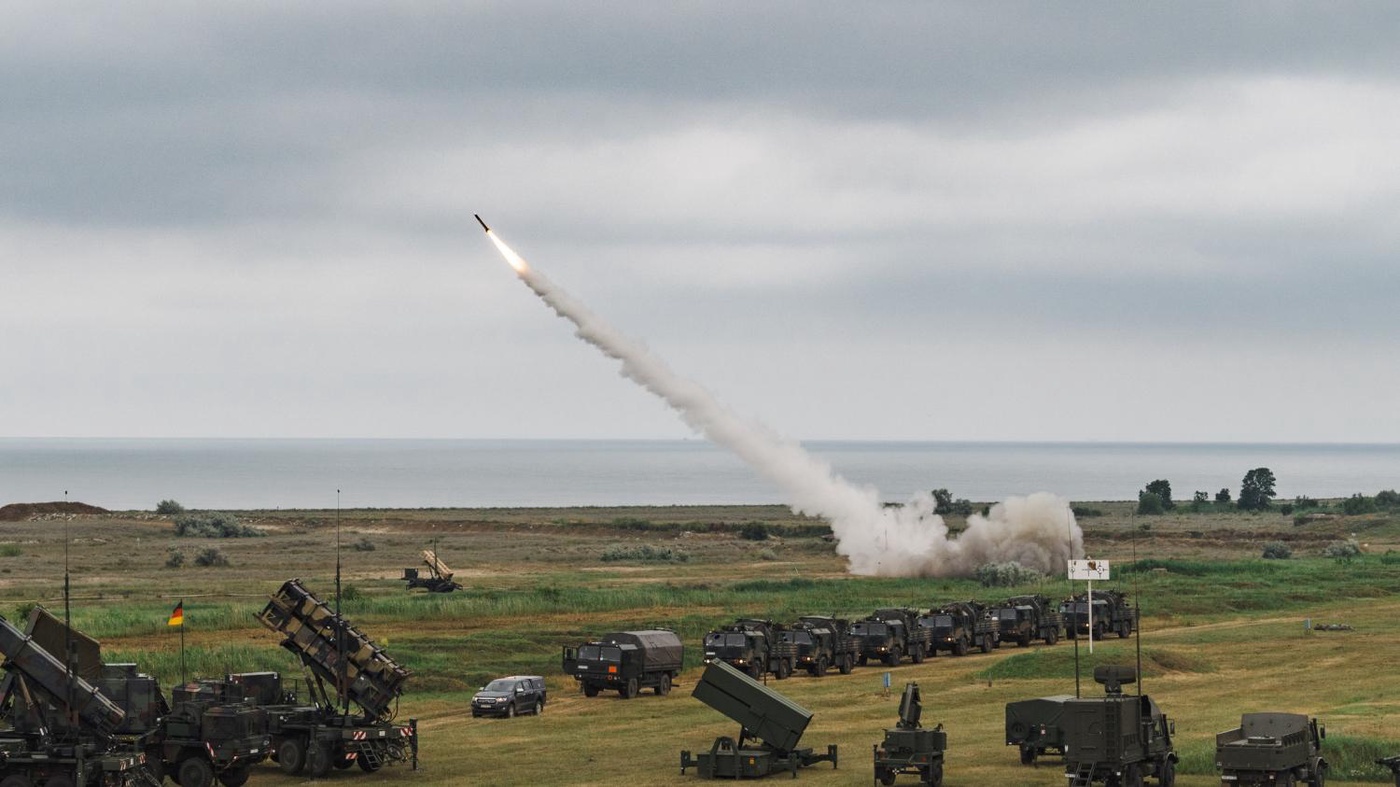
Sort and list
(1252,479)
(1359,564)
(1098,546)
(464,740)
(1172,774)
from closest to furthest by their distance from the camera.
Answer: (1172,774)
(464,740)
(1359,564)
(1098,546)
(1252,479)

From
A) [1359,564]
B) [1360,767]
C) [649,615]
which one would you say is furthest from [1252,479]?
[1360,767]

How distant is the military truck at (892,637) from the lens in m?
62.2

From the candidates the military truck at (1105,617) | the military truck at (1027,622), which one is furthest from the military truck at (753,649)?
the military truck at (1105,617)

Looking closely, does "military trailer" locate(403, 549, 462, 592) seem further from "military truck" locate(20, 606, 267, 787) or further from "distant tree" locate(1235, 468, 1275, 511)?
"distant tree" locate(1235, 468, 1275, 511)

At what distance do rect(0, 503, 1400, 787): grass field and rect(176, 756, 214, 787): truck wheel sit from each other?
2.09 meters

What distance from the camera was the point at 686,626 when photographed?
72.4 metres

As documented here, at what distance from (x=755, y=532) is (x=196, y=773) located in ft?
361

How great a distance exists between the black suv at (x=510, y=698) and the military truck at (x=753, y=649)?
8.01 metres

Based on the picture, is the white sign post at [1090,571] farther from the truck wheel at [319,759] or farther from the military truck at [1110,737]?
the truck wheel at [319,759]

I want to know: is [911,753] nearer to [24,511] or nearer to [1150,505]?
[24,511]

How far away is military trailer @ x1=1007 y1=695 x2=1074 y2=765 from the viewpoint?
37.3m

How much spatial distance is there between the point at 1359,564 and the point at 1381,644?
4230 centimetres

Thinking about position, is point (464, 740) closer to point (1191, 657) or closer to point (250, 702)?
point (250, 702)

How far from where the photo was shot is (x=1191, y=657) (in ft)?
197
